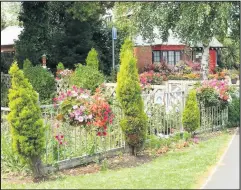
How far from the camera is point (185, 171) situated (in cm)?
531

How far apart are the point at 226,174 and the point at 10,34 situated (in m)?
9.55

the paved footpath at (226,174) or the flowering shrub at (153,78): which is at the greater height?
the flowering shrub at (153,78)

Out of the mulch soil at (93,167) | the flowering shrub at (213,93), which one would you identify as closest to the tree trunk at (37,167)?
the mulch soil at (93,167)

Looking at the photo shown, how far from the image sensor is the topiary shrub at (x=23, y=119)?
4836 millimetres

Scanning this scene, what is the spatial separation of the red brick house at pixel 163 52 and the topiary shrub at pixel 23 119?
672 centimetres

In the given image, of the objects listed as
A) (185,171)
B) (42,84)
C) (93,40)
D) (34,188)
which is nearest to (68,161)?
(34,188)

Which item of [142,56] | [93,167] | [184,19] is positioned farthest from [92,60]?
[93,167]

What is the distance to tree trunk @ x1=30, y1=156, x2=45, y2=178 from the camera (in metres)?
5.05

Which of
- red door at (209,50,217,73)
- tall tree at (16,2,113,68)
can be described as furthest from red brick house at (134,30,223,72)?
tall tree at (16,2,113,68)

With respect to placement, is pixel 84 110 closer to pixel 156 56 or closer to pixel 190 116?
pixel 190 116

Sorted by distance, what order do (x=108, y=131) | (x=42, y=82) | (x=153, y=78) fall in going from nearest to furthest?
(x=108, y=131) < (x=42, y=82) < (x=153, y=78)

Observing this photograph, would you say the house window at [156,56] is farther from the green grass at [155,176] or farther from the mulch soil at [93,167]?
the green grass at [155,176]

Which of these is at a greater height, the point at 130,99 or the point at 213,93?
the point at 130,99

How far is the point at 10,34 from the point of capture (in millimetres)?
13219
